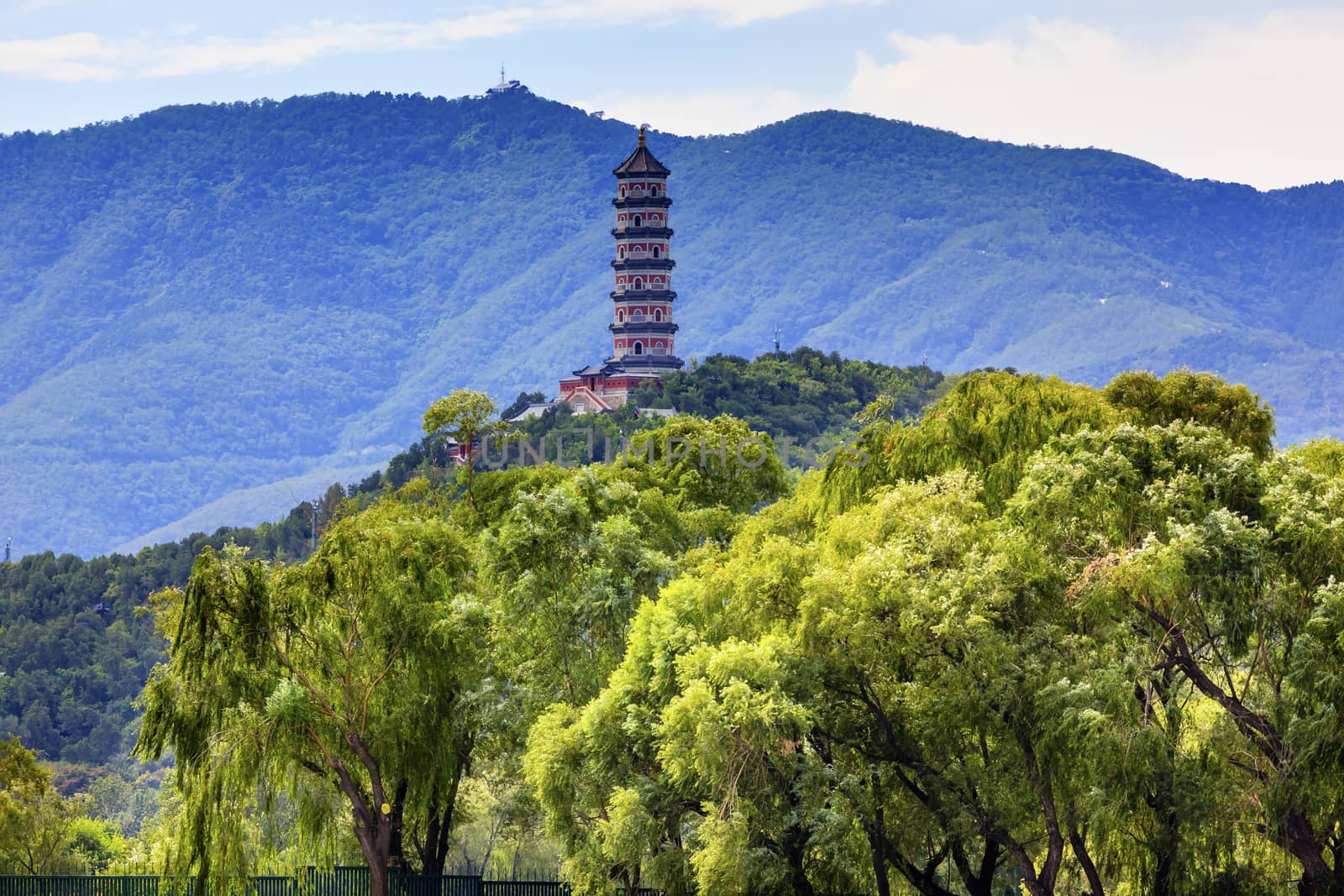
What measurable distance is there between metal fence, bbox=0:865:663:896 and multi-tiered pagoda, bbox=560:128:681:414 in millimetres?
120765

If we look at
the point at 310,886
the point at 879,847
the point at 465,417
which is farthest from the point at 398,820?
the point at 879,847

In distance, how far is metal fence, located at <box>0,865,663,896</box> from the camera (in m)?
31.2

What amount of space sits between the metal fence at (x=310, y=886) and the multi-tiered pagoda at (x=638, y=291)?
120765 millimetres

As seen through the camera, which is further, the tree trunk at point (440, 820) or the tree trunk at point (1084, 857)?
the tree trunk at point (440, 820)

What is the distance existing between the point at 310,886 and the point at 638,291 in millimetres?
127161

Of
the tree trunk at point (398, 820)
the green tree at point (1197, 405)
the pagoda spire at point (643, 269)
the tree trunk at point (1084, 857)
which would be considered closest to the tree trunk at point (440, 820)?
the tree trunk at point (398, 820)

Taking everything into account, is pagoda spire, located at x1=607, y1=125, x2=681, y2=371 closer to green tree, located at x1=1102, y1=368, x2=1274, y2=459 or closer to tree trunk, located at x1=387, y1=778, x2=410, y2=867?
tree trunk, located at x1=387, y1=778, x2=410, y2=867

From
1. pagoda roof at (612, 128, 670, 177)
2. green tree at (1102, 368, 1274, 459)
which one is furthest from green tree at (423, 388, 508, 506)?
pagoda roof at (612, 128, 670, 177)

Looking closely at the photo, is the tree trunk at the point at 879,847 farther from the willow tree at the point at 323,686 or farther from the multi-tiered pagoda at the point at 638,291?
the multi-tiered pagoda at the point at 638,291

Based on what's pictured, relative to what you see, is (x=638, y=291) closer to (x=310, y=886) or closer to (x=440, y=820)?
(x=440, y=820)

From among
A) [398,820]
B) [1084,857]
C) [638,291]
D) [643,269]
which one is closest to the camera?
[1084,857]

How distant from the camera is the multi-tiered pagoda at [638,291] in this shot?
510ft

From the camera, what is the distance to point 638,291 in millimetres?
157625

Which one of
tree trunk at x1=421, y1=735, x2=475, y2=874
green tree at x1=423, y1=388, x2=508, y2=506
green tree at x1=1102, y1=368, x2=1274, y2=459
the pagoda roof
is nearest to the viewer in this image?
green tree at x1=1102, y1=368, x2=1274, y2=459
